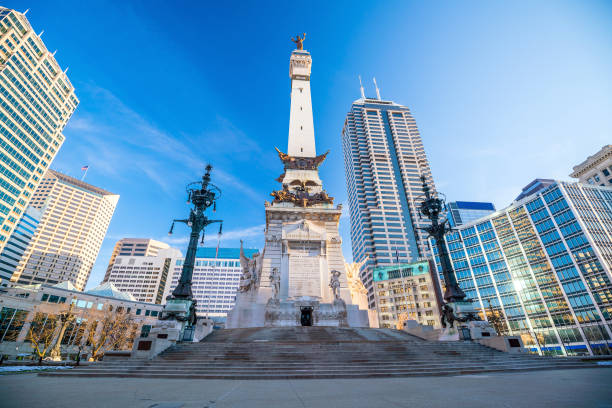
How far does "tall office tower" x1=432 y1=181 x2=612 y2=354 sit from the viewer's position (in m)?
46.6

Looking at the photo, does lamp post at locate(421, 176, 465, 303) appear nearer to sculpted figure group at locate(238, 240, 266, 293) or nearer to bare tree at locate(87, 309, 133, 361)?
sculpted figure group at locate(238, 240, 266, 293)

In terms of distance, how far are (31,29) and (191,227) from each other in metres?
89.5

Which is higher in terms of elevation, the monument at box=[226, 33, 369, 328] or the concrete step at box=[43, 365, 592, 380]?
the monument at box=[226, 33, 369, 328]

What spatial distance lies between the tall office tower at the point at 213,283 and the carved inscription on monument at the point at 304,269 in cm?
11384

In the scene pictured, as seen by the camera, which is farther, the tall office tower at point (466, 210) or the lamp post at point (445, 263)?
the tall office tower at point (466, 210)

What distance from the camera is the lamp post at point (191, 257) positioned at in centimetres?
1427

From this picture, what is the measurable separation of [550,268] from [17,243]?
496 ft

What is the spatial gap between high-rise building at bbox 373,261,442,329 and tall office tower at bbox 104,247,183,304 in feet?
358

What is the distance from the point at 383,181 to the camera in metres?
109

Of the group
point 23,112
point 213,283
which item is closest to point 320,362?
point 23,112

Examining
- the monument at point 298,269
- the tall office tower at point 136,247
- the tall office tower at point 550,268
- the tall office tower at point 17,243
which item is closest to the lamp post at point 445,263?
the monument at point 298,269

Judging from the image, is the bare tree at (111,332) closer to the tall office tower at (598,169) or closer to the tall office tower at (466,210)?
the tall office tower at (598,169)

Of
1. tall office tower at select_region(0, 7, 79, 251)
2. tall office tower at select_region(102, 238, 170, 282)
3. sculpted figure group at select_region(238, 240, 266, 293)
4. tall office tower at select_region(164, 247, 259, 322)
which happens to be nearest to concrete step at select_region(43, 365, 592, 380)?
sculpted figure group at select_region(238, 240, 266, 293)

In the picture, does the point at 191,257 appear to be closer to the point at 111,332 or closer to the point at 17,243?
the point at 111,332
